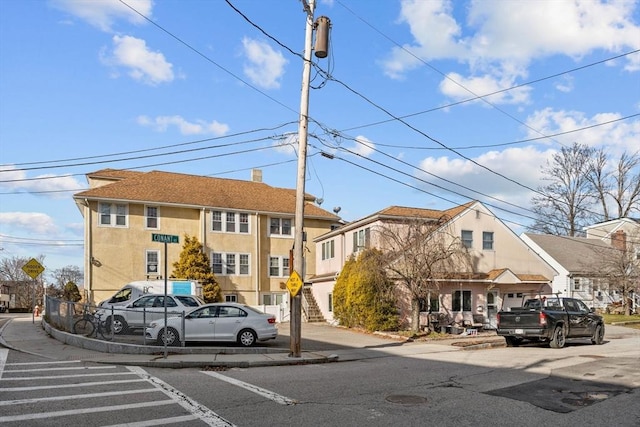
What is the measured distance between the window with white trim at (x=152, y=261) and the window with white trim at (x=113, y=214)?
7.75 feet

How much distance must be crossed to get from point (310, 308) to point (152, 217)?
1150cm

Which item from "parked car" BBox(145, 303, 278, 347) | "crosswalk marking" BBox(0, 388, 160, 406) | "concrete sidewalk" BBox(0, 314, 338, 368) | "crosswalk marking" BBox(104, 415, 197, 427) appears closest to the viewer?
"crosswalk marking" BBox(104, 415, 197, 427)

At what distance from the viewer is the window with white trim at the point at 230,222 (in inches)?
1364

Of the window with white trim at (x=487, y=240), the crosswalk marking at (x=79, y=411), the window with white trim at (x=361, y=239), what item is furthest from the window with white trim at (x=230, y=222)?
the crosswalk marking at (x=79, y=411)

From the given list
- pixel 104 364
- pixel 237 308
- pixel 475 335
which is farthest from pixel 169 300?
pixel 475 335

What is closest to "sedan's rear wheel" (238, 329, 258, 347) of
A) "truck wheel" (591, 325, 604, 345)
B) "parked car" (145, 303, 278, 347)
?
"parked car" (145, 303, 278, 347)

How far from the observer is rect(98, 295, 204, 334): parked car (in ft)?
58.2

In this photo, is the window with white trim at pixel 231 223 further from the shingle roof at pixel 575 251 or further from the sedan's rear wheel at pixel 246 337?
the shingle roof at pixel 575 251

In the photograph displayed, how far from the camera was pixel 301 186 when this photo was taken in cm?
1567

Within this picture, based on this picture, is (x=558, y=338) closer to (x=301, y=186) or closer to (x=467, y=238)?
(x=467, y=238)

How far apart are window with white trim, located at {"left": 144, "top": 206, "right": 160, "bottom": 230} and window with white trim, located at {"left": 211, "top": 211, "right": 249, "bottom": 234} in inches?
138

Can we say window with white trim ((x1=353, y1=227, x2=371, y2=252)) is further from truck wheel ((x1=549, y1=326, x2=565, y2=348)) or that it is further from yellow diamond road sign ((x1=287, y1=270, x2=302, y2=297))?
yellow diamond road sign ((x1=287, y1=270, x2=302, y2=297))

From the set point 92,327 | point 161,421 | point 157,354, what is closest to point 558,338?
point 157,354

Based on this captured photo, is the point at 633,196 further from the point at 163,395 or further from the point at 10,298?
the point at 10,298
